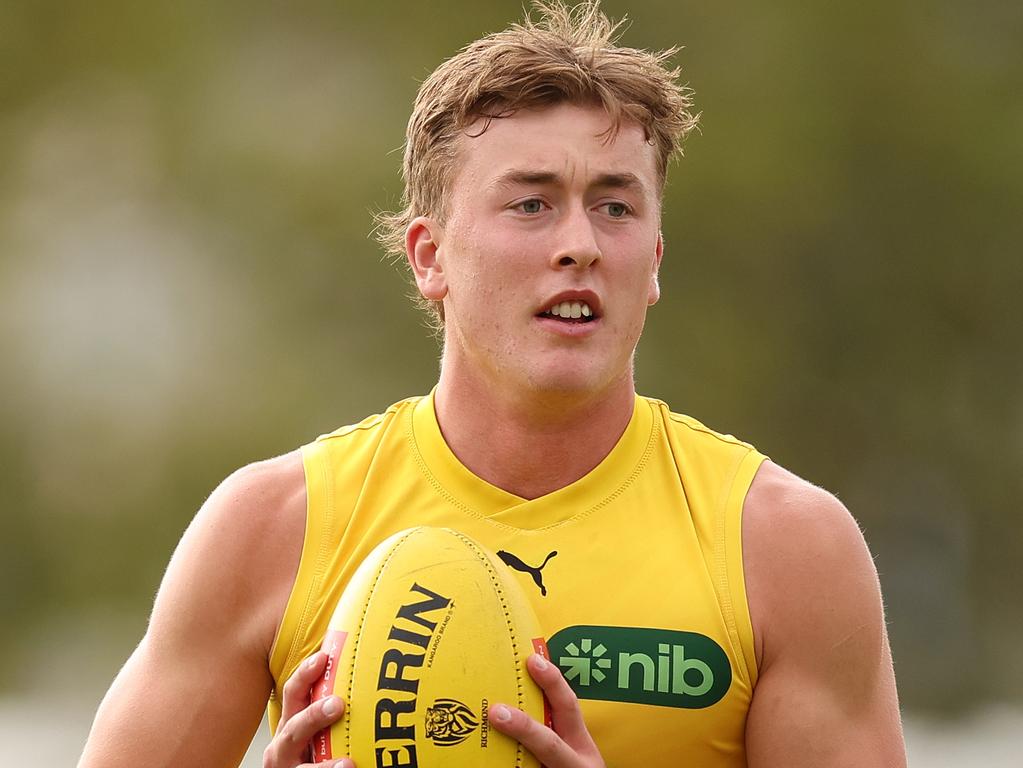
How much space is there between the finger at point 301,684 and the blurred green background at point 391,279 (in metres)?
12.2

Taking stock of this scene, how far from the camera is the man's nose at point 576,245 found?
3.31 m

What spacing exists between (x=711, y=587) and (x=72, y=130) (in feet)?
54.5

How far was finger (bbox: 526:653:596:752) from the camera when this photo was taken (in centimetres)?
295

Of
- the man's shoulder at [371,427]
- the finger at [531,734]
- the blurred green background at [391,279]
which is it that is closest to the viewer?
the finger at [531,734]

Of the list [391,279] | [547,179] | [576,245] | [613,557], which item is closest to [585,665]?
[613,557]

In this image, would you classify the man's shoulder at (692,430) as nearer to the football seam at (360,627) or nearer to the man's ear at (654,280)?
the man's ear at (654,280)

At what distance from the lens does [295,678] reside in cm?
298

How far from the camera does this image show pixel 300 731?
2.90m

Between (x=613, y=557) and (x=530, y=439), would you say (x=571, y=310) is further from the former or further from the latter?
(x=613, y=557)

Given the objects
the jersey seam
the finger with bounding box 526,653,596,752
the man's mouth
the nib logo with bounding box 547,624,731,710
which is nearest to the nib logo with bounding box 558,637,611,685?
the nib logo with bounding box 547,624,731,710

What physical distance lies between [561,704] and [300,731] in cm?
48

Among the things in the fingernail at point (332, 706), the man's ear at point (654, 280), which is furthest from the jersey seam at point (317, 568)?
the man's ear at point (654, 280)

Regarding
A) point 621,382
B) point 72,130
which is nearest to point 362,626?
point 621,382

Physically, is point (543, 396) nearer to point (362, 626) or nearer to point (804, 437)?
point (362, 626)
